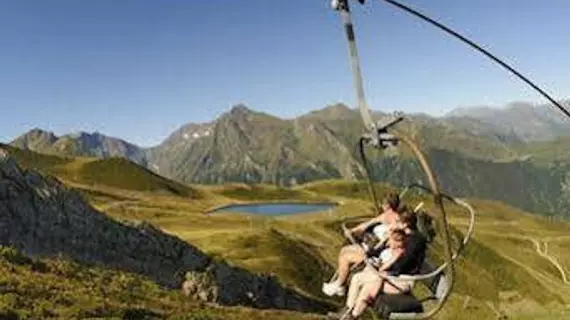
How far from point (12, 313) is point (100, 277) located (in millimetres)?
14765

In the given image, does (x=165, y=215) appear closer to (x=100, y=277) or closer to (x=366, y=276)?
(x=100, y=277)

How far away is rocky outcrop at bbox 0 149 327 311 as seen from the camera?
60.4 m

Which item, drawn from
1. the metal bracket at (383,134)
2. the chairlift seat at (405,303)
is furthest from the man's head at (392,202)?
the metal bracket at (383,134)

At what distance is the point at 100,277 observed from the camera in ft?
156

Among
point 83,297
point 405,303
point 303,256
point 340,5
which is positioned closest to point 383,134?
point 340,5

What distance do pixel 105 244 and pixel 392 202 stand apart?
55.0 metres

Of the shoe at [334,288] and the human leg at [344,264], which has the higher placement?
the human leg at [344,264]

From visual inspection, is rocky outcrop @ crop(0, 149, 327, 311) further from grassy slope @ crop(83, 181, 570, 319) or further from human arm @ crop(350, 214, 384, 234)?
human arm @ crop(350, 214, 384, 234)

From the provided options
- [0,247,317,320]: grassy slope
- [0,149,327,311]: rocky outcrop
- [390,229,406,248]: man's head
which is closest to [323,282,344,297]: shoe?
[390,229,406,248]: man's head

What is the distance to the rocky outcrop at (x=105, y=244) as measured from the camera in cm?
6041

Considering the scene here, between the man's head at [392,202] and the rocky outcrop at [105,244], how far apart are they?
4218 cm

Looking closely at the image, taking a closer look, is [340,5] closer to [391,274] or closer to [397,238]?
[397,238]

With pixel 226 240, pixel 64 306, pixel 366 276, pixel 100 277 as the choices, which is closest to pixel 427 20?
pixel 366 276

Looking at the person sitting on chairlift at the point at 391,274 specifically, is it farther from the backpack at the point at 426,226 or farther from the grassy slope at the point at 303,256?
the grassy slope at the point at 303,256
